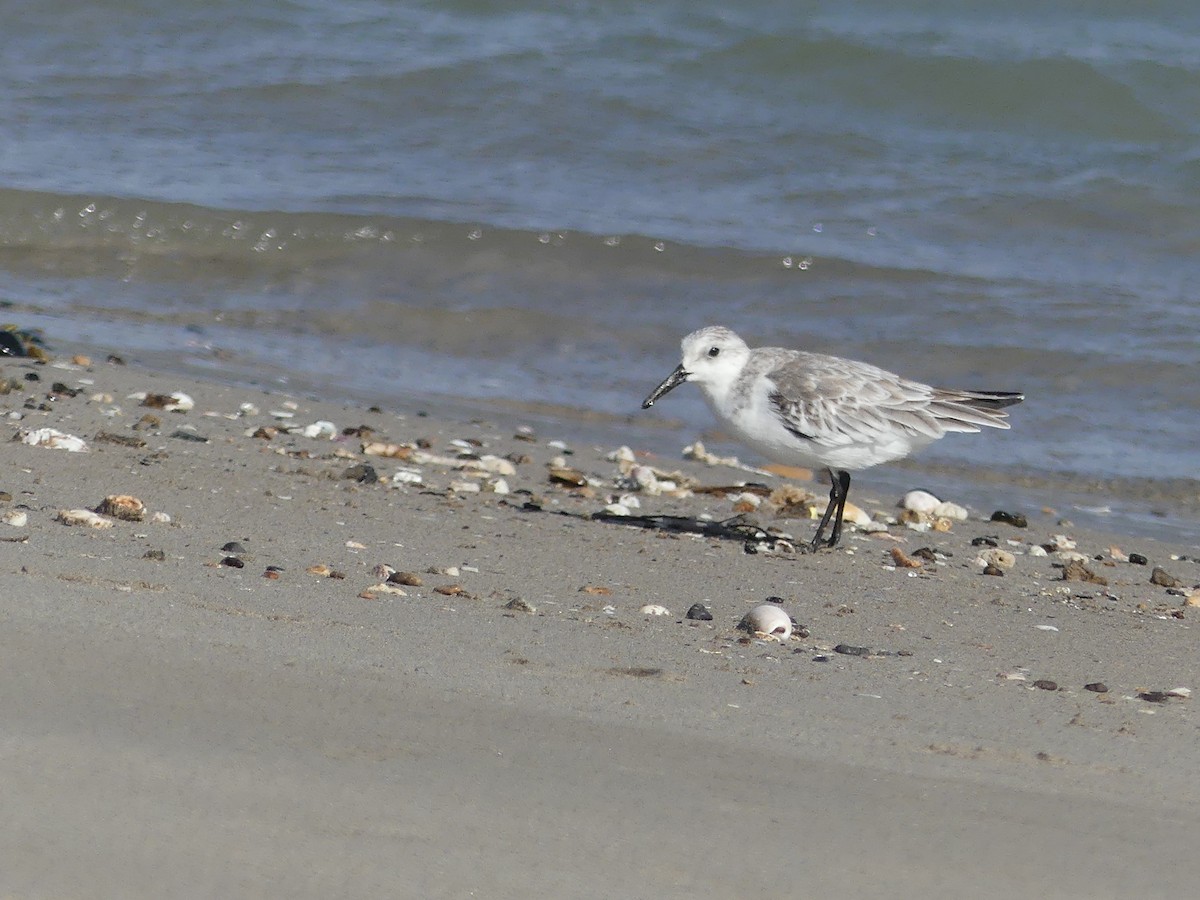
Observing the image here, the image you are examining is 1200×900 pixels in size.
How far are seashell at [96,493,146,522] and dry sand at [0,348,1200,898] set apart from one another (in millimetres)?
81

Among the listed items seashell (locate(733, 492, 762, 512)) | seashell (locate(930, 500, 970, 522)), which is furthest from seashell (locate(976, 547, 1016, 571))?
seashell (locate(733, 492, 762, 512))

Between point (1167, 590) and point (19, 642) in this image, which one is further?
point (1167, 590)

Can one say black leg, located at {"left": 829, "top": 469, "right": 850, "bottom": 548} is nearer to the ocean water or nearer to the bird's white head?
the bird's white head

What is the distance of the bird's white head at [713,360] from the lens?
18.8 ft

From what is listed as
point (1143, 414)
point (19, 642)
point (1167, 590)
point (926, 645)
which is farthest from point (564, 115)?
point (19, 642)

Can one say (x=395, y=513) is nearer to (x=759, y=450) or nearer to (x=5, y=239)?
(x=759, y=450)

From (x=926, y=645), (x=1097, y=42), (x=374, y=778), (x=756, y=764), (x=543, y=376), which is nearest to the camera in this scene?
(x=374, y=778)

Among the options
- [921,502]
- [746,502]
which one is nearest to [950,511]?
[921,502]

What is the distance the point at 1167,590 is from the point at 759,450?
148 centimetres

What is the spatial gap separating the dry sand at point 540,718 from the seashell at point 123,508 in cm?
8

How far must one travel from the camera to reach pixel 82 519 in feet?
13.7

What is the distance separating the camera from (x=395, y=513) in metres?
5.12

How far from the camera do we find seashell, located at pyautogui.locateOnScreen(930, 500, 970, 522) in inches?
243

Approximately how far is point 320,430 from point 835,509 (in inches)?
85.6
